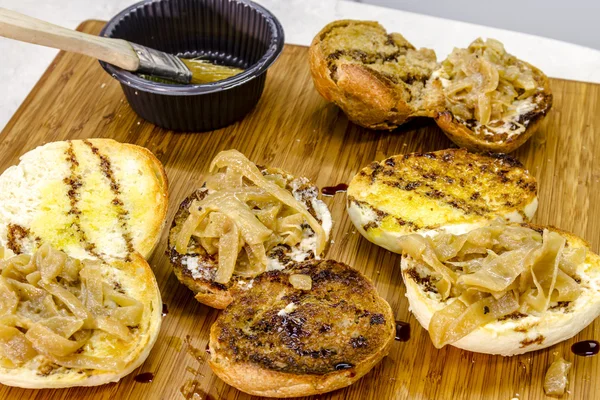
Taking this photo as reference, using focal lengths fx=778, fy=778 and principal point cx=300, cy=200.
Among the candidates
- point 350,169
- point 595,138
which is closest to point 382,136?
point 350,169

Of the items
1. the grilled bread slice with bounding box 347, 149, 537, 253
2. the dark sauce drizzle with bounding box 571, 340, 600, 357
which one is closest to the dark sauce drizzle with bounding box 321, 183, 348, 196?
the grilled bread slice with bounding box 347, 149, 537, 253

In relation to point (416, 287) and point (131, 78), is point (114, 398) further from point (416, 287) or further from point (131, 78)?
point (131, 78)

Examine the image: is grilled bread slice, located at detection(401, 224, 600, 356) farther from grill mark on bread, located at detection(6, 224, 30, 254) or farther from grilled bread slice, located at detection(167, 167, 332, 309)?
grill mark on bread, located at detection(6, 224, 30, 254)

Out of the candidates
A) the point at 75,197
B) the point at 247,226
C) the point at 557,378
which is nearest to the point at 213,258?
the point at 247,226

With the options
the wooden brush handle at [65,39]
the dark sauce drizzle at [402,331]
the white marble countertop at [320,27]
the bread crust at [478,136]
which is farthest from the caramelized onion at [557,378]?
the white marble countertop at [320,27]

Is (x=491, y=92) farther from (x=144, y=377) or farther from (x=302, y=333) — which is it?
(x=144, y=377)

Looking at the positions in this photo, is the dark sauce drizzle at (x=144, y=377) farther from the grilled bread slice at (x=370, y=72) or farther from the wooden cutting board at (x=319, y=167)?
the grilled bread slice at (x=370, y=72)
